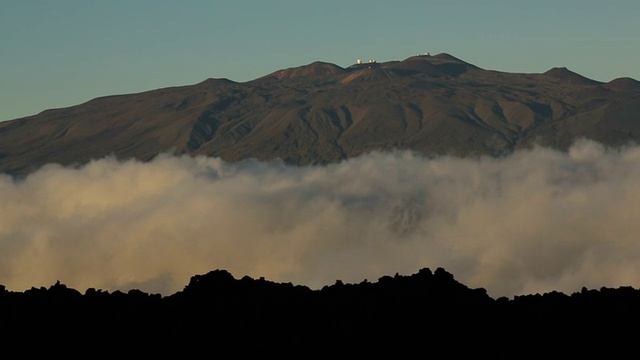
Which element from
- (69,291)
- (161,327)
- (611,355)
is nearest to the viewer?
(611,355)

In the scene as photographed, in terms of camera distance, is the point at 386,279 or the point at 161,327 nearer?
the point at 161,327

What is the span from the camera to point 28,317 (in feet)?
173

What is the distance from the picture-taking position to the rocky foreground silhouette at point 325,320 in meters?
49.2

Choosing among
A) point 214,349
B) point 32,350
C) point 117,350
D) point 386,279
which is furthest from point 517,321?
point 32,350

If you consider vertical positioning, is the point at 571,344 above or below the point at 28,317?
below

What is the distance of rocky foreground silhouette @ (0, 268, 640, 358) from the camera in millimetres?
49156

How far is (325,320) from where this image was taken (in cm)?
5262

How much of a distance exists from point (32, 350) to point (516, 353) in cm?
1827

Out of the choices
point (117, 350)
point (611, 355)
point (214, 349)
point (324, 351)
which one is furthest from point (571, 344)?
point (117, 350)

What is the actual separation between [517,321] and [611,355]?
5.48 m

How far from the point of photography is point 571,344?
49.2m

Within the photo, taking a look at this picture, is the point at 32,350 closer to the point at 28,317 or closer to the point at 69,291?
the point at 28,317

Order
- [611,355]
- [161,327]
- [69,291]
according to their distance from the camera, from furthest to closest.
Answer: [69,291]
[161,327]
[611,355]

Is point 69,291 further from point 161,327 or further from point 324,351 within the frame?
point 324,351
